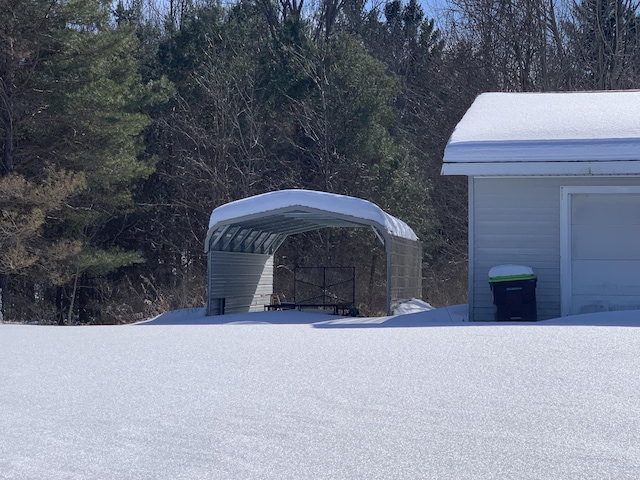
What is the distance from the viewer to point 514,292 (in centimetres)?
1446

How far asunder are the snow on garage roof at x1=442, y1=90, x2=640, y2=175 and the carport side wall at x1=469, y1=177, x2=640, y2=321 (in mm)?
564

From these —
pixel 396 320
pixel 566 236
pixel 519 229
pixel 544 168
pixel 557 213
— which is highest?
pixel 544 168

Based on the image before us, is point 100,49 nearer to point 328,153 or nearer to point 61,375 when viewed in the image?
point 328,153

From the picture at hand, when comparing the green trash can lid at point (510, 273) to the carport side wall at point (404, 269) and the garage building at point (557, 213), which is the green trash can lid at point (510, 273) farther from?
the carport side wall at point (404, 269)

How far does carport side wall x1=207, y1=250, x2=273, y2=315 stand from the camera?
19000 mm

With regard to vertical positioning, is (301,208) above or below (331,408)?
above

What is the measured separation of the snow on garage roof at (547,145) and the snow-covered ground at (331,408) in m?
4.47

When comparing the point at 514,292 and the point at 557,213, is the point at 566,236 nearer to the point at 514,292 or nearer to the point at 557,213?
the point at 557,213

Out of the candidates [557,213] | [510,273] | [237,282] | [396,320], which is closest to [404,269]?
[237,282]

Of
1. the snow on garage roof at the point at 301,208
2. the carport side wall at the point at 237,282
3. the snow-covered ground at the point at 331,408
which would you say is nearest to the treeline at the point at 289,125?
the carport side wall at the point at 237,282

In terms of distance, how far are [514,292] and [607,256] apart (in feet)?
5.64

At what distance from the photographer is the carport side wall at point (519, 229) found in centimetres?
1505

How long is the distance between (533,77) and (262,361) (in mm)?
26554

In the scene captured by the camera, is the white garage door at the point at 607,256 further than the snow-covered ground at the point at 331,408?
Yes
